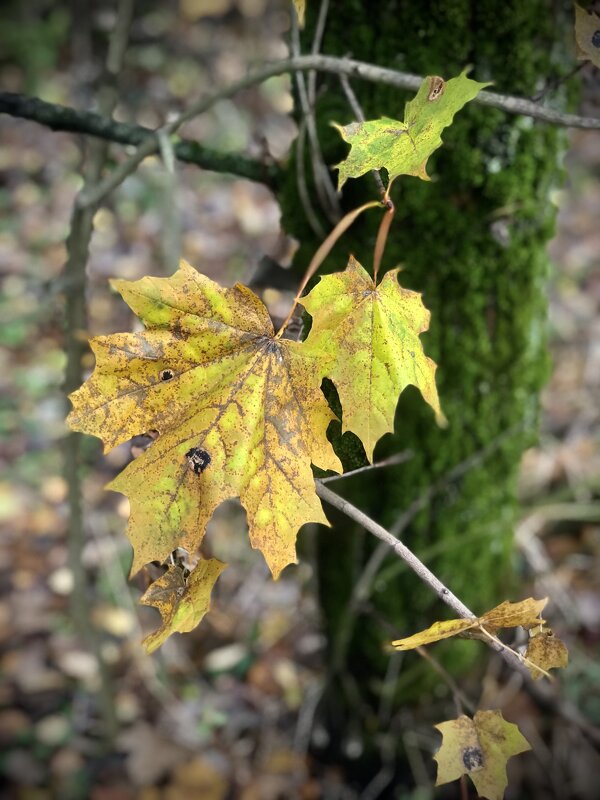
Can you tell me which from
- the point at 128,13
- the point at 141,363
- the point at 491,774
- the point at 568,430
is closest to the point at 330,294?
the point at 141,363

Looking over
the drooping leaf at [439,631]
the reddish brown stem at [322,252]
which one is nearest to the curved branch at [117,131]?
the reddish brown stem at [322,252]

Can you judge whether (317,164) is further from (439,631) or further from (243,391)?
(439,631)

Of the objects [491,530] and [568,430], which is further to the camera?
[568,430]

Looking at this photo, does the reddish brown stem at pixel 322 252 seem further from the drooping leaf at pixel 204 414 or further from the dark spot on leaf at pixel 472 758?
the dark spot on leaf at pixel 472 758

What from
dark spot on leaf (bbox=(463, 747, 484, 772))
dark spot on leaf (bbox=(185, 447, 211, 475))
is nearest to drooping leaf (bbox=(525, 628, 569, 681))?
dark spot on leaf (bbox=(463, 747, 484, 772))

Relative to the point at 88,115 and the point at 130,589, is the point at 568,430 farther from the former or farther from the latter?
the point at 88,115
